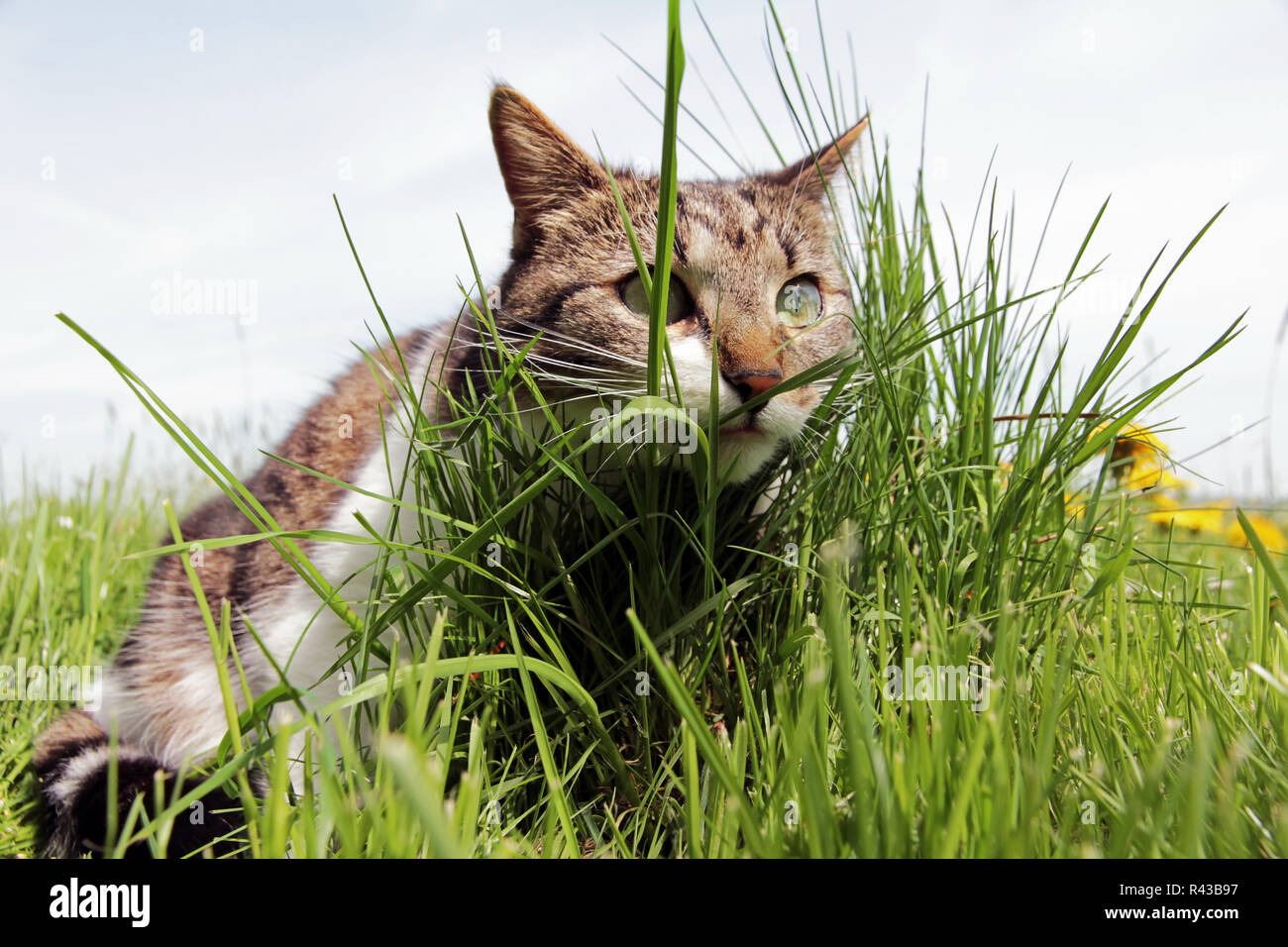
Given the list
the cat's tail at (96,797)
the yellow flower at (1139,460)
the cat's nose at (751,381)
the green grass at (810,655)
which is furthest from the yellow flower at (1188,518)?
the cat's tail at (96,797)

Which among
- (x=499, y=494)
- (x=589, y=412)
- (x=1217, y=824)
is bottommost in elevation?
(x=1217, y=824)

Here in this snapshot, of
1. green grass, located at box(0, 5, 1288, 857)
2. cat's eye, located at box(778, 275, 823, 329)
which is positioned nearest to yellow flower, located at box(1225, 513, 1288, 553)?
green grass, located at box(0, 5, 1288, 857)

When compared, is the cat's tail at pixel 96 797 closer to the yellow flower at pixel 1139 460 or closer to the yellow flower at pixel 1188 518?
the yellow flower at pixel 1139 460

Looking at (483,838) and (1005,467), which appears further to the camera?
(1005,467)

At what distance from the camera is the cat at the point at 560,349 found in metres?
1.38

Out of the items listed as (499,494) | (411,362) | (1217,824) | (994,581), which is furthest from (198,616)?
(1217,824)

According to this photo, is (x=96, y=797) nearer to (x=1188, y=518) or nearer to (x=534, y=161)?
(x=534, y=161)

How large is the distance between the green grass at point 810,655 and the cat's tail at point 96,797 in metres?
0.05

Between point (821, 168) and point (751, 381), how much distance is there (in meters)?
0.68

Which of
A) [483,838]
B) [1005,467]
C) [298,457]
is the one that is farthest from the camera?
[298,457]

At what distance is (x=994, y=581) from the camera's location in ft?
4.67
